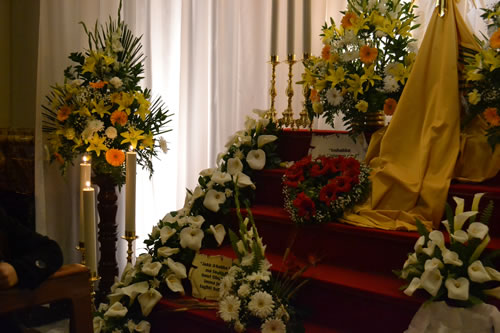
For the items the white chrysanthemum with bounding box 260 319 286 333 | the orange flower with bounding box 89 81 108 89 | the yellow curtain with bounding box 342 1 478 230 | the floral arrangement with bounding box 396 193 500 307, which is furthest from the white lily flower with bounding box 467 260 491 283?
the orange flower with bounding box 89 81 108 89

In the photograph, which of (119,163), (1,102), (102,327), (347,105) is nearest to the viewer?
(102,327)

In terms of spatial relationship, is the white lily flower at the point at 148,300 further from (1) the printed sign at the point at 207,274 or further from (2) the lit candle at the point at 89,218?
(2) the lit candle at the point at 89,218

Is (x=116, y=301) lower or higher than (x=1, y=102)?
lower

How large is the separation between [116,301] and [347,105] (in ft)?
4.71

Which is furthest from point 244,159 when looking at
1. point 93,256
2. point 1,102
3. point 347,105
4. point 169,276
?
point 1,102

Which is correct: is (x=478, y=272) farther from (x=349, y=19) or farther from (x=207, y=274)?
(x=349, y=19)

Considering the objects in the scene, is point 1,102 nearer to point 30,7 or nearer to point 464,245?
point 30,7

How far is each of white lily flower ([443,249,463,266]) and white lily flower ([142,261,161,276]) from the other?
3.86 ft

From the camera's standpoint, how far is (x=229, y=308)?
1980 millimetres

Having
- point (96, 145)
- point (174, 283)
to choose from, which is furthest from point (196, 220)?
point (96, 145)

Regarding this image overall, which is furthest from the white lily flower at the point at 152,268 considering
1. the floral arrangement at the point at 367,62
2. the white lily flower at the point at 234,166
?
the floral arrangement at the point at 367,62

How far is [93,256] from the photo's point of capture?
5.77ft

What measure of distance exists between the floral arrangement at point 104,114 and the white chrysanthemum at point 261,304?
1355 mm

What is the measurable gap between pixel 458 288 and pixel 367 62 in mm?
1281
